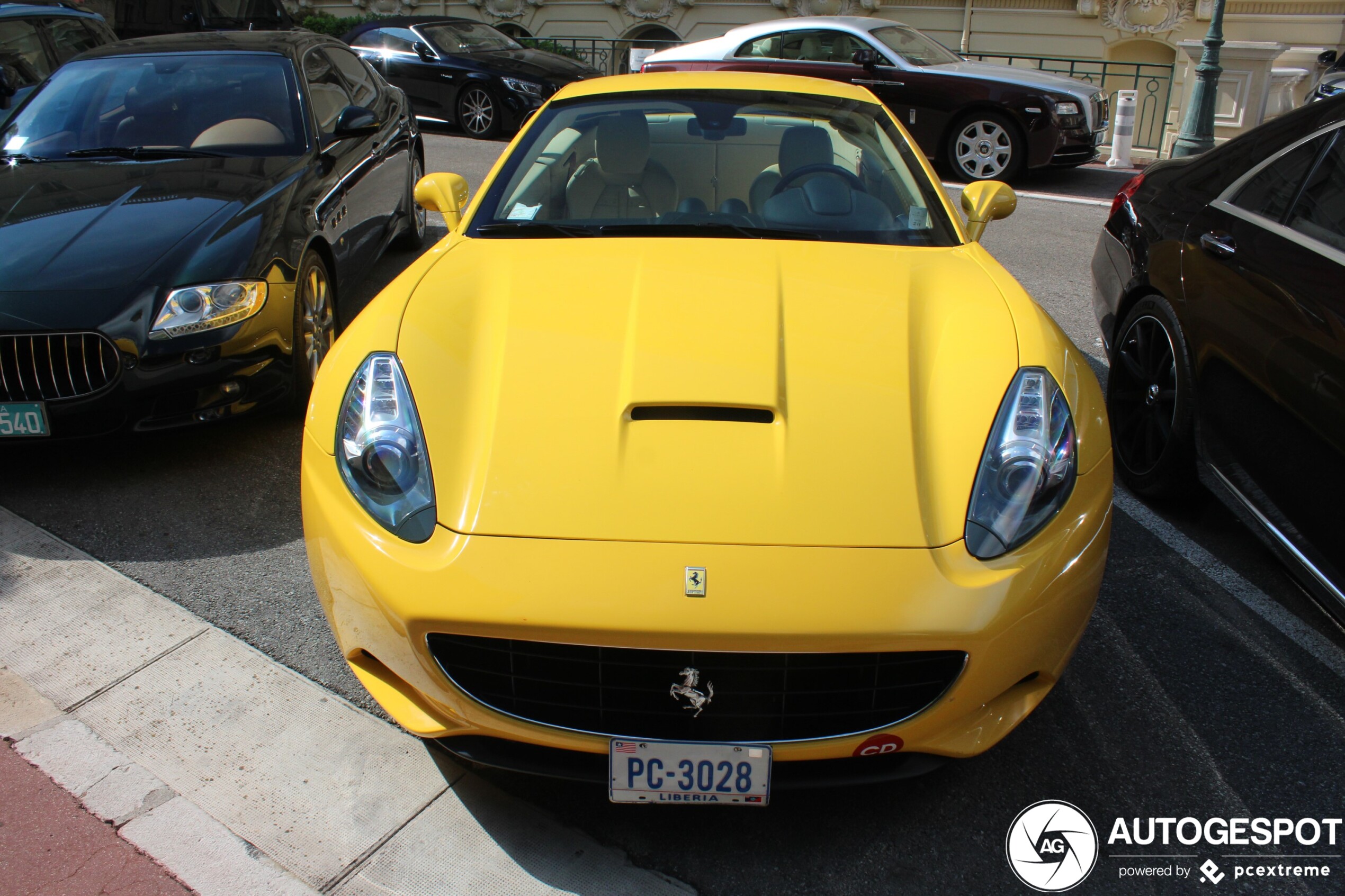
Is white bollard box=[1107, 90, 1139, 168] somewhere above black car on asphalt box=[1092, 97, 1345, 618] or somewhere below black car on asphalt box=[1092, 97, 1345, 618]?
below

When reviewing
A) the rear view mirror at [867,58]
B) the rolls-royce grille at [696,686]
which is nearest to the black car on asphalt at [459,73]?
the rear view mirror at [867,58]

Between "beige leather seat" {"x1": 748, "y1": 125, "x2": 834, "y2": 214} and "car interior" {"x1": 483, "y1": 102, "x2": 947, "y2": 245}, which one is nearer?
"car interior" {"x1": 483, "y1": 102, "x2": 947, "y2": 245}

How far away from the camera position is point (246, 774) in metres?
2.40

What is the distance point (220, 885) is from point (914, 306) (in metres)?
2.05

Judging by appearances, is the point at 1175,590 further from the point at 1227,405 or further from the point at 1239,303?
the point at 1239,303

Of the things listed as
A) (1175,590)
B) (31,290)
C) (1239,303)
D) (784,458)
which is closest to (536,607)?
(784,458)

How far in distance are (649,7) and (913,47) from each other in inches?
588

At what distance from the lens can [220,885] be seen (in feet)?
6.91

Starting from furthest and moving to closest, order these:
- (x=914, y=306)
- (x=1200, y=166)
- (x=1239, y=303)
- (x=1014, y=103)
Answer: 1. (x=1014, y=103)
2. (x=1200, y=166)
3. (x=1239, y=303)
4. (x=914, y=306)

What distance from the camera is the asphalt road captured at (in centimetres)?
222

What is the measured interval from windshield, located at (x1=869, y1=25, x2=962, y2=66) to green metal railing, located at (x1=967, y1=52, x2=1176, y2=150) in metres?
3.75

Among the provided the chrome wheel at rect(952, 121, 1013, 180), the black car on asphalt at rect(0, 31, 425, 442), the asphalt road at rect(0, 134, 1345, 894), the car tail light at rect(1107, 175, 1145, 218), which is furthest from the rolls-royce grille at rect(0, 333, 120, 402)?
the chrome wheel at rect(952, 121, 1013, 180)

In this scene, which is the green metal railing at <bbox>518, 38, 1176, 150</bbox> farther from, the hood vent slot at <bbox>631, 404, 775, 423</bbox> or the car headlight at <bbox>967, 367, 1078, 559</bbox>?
the hood vent slot at <bbox>631, 404, 775, 423</bbox>

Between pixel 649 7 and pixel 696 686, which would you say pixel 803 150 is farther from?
pixel 649 7
